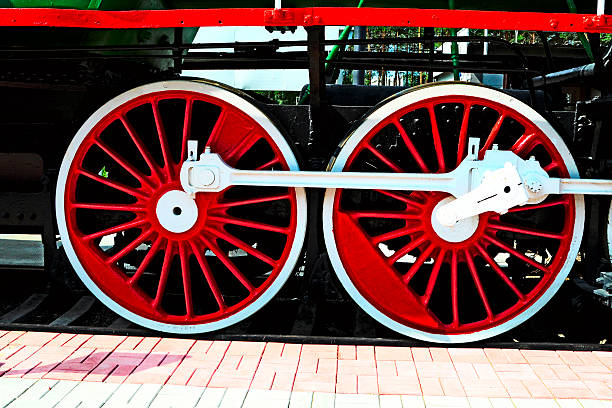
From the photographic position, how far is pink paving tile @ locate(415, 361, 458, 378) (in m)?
3.15

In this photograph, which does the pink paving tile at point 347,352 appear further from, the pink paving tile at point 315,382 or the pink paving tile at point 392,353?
the pink paving tile at point 315,382

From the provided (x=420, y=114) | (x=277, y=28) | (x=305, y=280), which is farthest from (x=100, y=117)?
(x=420, y=114)

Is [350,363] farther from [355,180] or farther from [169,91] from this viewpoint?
[169,91]

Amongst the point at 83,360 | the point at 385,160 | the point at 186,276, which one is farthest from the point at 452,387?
the point at 83,360

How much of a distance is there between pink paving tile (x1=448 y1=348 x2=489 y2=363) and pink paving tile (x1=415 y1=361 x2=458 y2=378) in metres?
0.11

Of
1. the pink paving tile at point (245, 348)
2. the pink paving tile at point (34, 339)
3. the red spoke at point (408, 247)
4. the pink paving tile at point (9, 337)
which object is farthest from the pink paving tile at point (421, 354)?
the pink paving tile at point (9, 337)

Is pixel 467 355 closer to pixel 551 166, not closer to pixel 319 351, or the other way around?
pixel 319 351

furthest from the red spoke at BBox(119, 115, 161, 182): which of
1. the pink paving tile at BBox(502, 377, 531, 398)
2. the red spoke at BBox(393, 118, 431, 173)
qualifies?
the pink paving tile at BBox(502, 377, 531, 398)

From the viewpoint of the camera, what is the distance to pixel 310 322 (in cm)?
377

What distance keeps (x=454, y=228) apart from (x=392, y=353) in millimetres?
769

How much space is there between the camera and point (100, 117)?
3.73 meters

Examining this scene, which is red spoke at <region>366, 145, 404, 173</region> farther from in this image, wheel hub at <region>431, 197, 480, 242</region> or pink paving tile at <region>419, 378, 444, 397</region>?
pink paving tile at <region>419, 378, 444, 397</region>

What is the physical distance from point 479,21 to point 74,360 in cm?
269

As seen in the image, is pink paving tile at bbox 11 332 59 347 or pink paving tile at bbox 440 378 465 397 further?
pink paving tile at bbox 11 332 59 347
